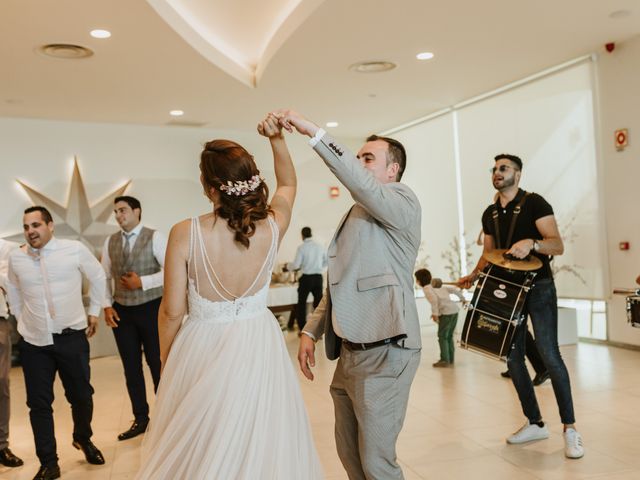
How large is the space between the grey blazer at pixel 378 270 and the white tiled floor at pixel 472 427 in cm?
159

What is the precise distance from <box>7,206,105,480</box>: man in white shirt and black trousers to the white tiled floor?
394mm

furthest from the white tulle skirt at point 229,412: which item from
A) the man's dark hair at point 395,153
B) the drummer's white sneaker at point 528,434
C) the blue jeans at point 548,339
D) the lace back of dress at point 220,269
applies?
the drummer's white sneaker at point 528,434

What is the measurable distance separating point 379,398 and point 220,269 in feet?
2.39

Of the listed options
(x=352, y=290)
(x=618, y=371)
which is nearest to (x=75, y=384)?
(x=352, y=290)

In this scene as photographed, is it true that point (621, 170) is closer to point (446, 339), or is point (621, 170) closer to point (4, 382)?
point (446, 339)

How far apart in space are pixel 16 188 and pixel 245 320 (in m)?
7.78

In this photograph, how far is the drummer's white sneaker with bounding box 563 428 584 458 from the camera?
366 cm

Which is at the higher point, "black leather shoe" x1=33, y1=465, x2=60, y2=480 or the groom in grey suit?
the groom in grey suit

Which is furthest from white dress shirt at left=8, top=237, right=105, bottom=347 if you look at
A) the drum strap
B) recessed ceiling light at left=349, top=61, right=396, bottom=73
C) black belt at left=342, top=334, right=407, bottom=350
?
recessed ceiling light at left=349, top=61, right=396, bottom=73

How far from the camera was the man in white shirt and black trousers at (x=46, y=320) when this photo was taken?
384 centimetres

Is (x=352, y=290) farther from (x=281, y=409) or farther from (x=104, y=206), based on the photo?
(x=104, y=206)

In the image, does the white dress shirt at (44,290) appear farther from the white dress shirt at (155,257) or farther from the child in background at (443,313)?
the child in background at (443,313)

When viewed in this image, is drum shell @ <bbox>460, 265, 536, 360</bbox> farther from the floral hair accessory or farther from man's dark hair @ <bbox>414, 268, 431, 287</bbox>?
man's dark hair @ <bbox>414, 268, 431, 287</bbox>

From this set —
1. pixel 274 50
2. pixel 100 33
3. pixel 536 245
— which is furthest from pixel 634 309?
pixel 100 33
